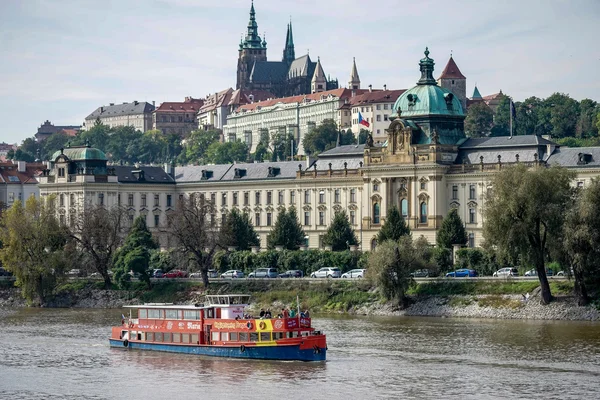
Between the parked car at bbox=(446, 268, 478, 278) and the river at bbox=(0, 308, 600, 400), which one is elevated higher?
the parked car at bbox=(446, 268, 478, 278)

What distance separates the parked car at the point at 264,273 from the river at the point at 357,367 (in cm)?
2706

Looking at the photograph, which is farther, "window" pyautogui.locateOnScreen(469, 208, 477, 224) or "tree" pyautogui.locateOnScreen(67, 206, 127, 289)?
"window" pyautogui.locateOnScreen(469, 208, 477, 224)

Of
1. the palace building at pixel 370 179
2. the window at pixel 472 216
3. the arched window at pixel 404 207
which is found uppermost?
the palace building at pixel 370 179

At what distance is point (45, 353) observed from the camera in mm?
103625

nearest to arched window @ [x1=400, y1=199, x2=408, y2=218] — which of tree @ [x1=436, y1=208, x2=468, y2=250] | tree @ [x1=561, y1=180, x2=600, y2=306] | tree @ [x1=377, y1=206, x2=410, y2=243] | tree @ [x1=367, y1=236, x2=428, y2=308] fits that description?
tree @ [x1=377, y1=206, x2=410, y2=243]

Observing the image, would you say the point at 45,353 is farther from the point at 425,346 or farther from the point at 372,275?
the point at 372,275

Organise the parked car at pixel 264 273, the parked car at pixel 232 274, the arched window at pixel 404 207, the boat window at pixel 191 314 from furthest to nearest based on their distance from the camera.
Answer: the arched window at pixel 404 207
the parked car at pixel 232 274
the parked car at pixel 264 273
the boat window at pixel 191 314

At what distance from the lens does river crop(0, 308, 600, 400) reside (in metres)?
84.7

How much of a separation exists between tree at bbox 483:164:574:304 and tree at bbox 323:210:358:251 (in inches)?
1410

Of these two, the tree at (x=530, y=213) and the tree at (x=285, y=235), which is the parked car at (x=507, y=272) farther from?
the tree at (x=285, y=235)

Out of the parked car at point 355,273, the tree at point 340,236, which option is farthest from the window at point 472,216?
the parked car at point 355,273

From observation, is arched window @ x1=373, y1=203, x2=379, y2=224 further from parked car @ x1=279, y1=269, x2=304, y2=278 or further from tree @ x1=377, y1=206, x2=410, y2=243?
parked car @ x1=279, y1=269, x2=304, y2=278

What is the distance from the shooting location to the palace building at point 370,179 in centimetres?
16188

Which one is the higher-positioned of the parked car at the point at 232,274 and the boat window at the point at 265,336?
the parked car at the point at 232,274
